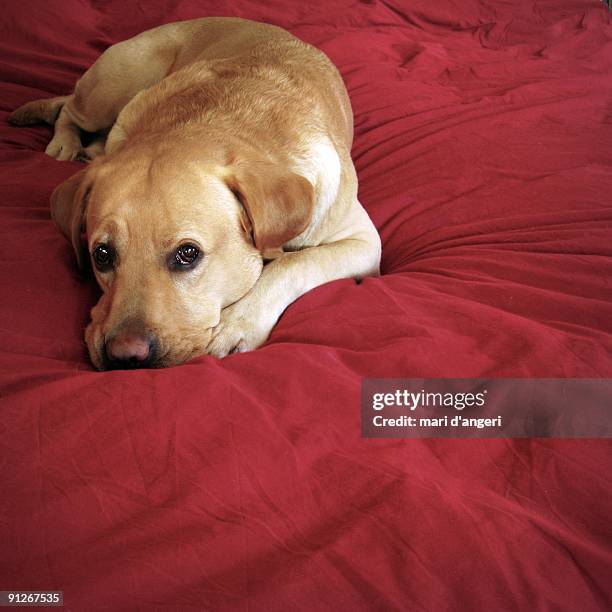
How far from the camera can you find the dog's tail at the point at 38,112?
3.07 m

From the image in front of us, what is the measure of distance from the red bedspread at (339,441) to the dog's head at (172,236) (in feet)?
0.46

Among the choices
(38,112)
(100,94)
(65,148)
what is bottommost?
(65,148)

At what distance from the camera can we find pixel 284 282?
1916mm

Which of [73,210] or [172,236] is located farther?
[73,210]

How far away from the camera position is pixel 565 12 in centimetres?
415

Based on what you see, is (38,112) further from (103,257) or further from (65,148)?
(103,257)

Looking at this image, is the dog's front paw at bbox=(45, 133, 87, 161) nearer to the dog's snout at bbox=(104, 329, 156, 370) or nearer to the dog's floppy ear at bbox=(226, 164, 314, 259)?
the dog's floppy ear at bbox=(226, 164, 314, 259)

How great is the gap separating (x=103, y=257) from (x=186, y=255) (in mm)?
239

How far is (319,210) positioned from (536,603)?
1386mm

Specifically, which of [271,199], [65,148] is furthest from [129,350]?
Result: [65,148]

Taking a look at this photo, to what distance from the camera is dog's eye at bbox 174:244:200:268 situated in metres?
1.74

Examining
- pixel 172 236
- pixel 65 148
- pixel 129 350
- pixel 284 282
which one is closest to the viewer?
pixel 129 350

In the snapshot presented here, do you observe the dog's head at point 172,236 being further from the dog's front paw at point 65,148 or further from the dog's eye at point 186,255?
the dog's front paw at point 65,148

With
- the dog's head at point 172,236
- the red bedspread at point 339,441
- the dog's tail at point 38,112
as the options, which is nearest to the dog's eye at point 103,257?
the dog's head at point 172,236
